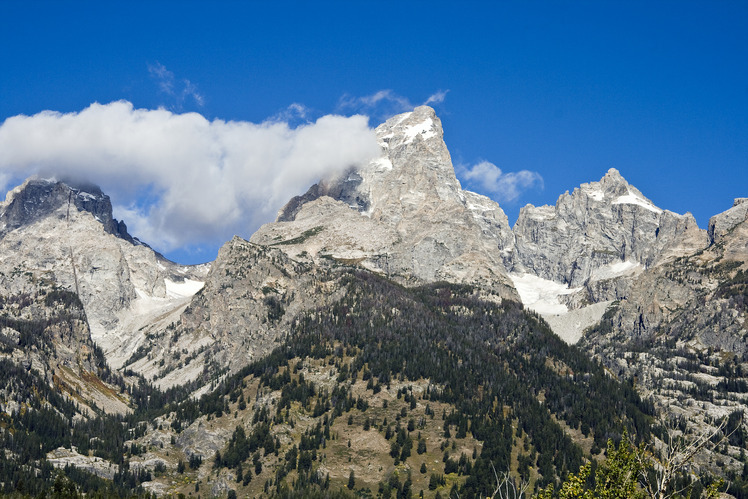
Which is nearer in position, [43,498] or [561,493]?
[561,493]

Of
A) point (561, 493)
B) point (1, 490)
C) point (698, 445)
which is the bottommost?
point (1, 490)

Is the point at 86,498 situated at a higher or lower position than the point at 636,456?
lower

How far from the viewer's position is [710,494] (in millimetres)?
57531

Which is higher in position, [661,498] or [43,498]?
[661,498]

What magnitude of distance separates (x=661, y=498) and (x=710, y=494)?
6.19 metres

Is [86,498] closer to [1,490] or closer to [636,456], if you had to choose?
[1,490]

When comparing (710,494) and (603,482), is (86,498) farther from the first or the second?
(710,494)

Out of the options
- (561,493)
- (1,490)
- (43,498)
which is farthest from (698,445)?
(1,490)

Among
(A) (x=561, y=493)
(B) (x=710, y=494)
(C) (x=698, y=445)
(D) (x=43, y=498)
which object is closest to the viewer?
(C) (x=698, y=445)

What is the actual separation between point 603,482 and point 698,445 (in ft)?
54.6

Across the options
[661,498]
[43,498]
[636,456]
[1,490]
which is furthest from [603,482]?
[1,490]

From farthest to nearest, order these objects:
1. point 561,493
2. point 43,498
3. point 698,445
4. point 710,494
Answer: point 43,498, point 561,493, point 710,494, point 698,445

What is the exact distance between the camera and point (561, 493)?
213 ft

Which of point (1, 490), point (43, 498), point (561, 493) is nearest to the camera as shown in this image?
point (561, 493)
